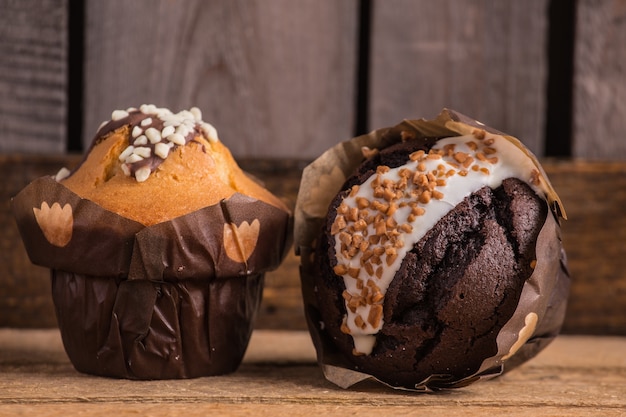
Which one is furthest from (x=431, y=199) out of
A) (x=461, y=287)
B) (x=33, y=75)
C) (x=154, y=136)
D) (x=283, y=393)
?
(x=33, y=75)

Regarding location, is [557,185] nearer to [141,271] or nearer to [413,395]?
[413,395]

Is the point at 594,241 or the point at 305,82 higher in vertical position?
the point at 305,82

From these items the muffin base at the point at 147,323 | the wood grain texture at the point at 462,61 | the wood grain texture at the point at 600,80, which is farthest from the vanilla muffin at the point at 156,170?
the wood grain texture at the point at 600,80

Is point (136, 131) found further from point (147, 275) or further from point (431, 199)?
point (431, 199)

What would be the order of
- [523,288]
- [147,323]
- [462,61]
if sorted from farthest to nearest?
1. [462,61]
2. [147,323]
3. [523,288]

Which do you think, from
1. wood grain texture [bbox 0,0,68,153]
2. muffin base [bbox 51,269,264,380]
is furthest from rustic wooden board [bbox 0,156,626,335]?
muffin base [bbox 51,269,264,380]

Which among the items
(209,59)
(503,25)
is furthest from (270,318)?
(503,25)

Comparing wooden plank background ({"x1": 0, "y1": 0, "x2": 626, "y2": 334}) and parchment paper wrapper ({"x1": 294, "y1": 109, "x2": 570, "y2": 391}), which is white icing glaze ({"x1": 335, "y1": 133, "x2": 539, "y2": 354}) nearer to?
parchment paper wrapper ({"x1": 294, "y1": 109, "x2": 570, "y2": 391})
